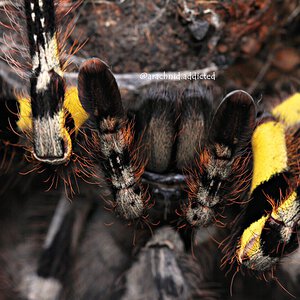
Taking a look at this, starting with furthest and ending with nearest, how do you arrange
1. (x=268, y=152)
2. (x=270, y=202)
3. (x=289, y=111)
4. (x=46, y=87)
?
(x=289, y=111) < (x=268, y=152) < (x=270, y=202) < (x=46, y=87)

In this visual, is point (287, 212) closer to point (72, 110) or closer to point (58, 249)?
point (72, 110)

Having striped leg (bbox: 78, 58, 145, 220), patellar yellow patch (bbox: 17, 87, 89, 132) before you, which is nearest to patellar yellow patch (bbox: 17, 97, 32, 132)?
patellar yellow patch (bbox: 17, 87, 89, 132)

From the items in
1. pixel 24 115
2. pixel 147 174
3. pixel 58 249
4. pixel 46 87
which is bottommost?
pixel 58 249

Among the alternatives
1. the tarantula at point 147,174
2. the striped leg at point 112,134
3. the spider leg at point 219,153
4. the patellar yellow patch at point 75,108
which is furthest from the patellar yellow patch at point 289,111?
the patellar yellow patch at point 75,108

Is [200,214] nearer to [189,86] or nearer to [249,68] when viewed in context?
[189,86]

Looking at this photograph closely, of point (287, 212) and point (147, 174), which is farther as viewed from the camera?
point (147, 174)

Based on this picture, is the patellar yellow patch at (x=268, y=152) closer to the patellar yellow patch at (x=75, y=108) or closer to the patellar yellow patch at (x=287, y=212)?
the patellar yellow patch at (x=287, y=212)

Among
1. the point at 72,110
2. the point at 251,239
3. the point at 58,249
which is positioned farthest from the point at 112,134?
the point at 58,249
